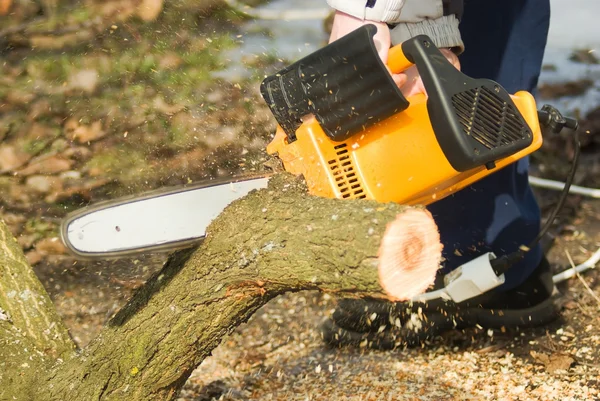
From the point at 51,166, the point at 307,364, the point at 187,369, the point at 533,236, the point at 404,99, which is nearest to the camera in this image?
the point at 404,99

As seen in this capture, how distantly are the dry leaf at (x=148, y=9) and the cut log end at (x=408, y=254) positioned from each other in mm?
2106

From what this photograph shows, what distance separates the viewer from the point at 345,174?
1.63 m

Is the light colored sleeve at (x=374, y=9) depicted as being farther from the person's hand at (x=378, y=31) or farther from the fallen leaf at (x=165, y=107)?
the fallen leaf at (x=165, y=107)

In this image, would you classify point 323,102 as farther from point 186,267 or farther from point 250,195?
point 186,267

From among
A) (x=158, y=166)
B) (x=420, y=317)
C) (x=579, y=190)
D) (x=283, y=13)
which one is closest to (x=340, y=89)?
(x=420, y=317)

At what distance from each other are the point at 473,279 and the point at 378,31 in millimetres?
906

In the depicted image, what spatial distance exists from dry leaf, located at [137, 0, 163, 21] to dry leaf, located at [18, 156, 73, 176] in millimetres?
690

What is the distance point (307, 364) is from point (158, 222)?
2.87ft

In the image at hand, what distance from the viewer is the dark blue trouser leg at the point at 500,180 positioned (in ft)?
7.51

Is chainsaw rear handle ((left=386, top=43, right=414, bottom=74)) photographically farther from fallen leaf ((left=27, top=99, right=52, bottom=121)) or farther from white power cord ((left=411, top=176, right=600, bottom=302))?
fallen leaf ((left=27, top=99, right=52, bottom=121))

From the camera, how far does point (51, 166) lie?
294cm

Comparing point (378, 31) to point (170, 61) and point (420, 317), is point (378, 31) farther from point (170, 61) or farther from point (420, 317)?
point (170, 61)

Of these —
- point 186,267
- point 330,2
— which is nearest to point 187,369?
point 186,267

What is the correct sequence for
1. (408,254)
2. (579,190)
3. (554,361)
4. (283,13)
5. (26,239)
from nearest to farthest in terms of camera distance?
(408,254)
(554,361)
(26,239)
(579,190)
(283,13)
